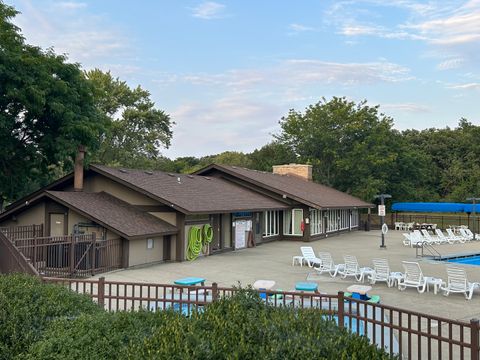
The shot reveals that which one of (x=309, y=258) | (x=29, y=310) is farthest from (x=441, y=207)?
(x=29, y=310)

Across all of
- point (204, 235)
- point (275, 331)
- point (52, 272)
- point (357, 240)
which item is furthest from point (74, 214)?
point (357, 240)

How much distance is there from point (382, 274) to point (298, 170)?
29497 millimetres

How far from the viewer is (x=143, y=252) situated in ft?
64.5

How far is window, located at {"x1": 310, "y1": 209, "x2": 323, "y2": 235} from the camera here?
32.8 m

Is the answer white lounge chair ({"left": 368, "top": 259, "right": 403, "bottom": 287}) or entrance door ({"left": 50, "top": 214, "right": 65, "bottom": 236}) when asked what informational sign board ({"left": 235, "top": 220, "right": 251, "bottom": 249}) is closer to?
entrance door ({"left": 50, "top": 214, "right": 65, "bottom": 236})

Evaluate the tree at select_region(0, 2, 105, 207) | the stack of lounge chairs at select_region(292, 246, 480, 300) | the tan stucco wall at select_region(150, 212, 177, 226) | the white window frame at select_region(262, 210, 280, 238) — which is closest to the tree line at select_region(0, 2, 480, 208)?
the tree at select_region(0, 2, 105, 207)

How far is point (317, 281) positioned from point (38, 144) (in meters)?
16.6

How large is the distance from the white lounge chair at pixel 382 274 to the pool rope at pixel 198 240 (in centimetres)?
852

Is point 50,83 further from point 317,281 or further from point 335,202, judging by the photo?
point 335,202

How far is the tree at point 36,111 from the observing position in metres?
22.1

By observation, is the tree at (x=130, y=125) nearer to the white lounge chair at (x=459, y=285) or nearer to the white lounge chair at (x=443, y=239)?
the white lounge chair at (x=443, y=239)

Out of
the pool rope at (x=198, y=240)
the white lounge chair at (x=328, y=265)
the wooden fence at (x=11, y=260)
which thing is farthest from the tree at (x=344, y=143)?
the wooden fence at (x=11, y=260)

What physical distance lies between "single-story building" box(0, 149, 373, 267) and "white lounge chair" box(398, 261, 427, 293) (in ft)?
30.6

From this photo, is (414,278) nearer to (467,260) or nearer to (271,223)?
(467,260)
